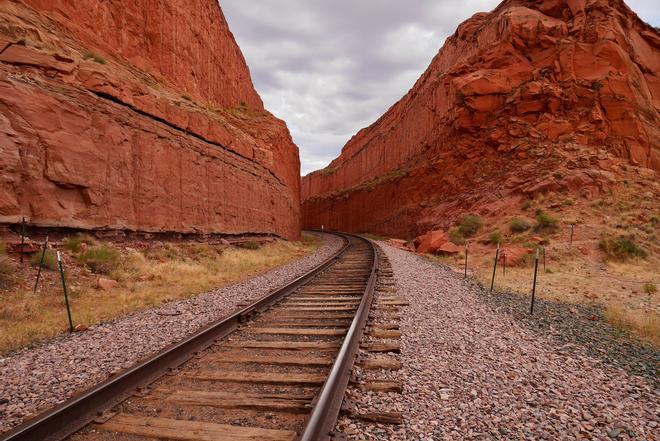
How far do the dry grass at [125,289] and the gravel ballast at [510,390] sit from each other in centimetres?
581

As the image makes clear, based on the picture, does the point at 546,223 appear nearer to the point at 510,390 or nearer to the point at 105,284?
the point at 510,390

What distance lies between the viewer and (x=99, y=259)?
10.1 metres

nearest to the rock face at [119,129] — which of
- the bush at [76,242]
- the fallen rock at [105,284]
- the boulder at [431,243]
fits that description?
the bush at [76,242]

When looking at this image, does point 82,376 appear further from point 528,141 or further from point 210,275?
point 528,141

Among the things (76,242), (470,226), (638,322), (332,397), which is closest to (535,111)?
(470,226)

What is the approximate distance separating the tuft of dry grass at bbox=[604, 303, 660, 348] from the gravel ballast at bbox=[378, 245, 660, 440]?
2021mm

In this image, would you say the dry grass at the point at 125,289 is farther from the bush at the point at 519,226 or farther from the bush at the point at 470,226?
the bush at the point at 519,226

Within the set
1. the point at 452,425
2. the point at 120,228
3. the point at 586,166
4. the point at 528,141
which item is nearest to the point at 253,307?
the point at 452,425

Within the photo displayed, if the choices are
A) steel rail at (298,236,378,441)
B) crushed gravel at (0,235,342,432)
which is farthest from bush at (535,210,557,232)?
steel rail at (298,236,378,441)

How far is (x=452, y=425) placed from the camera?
3006 mm

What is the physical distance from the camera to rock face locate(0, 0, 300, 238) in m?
9.71

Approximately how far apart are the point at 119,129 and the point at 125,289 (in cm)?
624

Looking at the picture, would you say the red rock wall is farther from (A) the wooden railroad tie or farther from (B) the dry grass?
(A) the wooden railroad tie

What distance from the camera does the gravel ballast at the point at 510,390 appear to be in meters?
2.99
